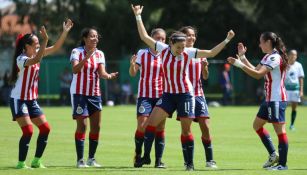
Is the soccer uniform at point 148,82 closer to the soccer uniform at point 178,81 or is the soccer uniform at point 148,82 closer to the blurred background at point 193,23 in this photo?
the soccer uniform at point 178,81

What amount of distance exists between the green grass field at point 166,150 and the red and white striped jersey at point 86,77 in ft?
4.52

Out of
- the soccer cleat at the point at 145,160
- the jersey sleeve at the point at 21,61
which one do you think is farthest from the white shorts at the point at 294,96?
the jersey sleeve at the point at 21,61

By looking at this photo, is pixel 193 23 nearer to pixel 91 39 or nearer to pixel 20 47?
pixel 91 39

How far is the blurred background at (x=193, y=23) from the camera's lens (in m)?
48.7

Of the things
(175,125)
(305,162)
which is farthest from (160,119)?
(175,125)

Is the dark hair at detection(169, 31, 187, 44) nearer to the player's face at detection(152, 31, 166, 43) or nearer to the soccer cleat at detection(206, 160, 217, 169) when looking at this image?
the player's face at detection(152, 31, 166, 43)

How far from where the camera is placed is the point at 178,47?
13.1m

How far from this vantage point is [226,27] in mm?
49906

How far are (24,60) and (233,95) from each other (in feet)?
110

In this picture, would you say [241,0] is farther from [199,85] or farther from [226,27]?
[199,85]

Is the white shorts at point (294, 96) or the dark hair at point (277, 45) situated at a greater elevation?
the dark hair at point (277, 45)

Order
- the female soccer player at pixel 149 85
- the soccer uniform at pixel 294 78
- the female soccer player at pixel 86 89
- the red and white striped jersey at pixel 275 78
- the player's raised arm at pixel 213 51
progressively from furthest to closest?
the soccer uniform at pixel 294 78 → the female soccer player at pixel 149 85 → the female soccer player at pixel 86 89 → the red and white striped jersey at pixel 275 78 → the player's raised arm at pixel 213 51

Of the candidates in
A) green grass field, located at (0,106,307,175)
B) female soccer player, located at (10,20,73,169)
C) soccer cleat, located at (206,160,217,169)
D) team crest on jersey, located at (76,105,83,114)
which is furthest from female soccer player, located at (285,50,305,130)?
female soccer player, located at (10,20,73,169)

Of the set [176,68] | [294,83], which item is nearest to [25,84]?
[176,68]
